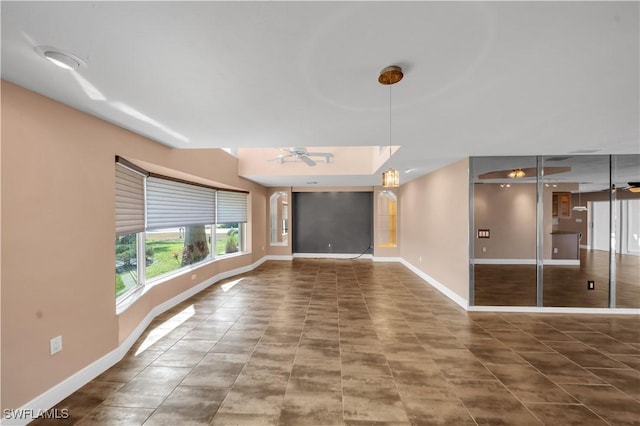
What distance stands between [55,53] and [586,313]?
6777 millimetres

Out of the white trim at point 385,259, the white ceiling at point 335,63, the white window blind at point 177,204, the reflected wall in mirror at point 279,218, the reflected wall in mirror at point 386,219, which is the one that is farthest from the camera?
the reflected wall in mirror at point 279,218

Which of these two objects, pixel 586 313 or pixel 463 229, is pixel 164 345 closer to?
pixel 463 229

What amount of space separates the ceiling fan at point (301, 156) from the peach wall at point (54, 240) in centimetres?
260

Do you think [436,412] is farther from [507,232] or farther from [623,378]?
[507,232]

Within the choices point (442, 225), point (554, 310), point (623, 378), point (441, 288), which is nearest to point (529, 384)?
point (623, 378)

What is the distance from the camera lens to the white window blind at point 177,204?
12.7ft

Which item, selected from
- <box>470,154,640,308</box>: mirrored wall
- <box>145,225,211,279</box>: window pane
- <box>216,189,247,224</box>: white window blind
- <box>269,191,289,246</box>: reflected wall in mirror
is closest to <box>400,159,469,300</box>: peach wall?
<box>470,154,640,308</box>: mirrored wall

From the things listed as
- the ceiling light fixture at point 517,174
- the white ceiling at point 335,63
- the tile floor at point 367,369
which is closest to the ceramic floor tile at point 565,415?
the tile floor at point 367,369

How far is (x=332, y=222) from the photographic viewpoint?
8.71 metres

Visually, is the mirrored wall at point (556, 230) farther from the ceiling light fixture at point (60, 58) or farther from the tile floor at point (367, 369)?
the ceiling light fixture at point (60, 58)

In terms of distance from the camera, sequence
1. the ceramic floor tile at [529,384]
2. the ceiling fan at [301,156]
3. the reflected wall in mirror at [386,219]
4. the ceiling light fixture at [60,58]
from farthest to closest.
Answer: the reflected wall in mirror at [386,219]
the ceiling fan at [301,156]
the ceramic floor tile at [529,384]
the ceiling light fixture at [60,58]

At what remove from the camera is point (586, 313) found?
156 inches

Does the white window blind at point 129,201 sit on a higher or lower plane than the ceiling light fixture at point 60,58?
lower

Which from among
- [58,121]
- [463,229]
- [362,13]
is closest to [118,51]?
[58,121]
